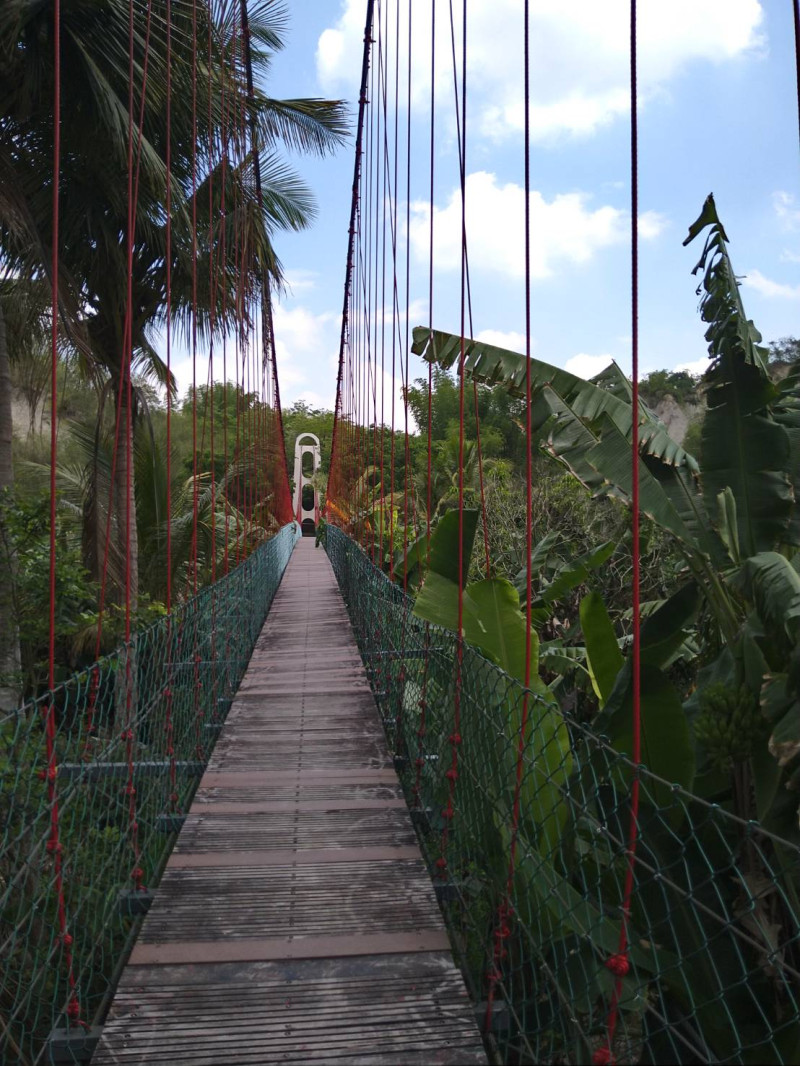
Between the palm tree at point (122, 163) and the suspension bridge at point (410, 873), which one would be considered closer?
the suspension bridge at point (410, 873)

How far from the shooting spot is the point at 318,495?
27781mm

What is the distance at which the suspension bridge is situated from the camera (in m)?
1.47

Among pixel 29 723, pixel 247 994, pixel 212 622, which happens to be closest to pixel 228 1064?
pixel 247 994

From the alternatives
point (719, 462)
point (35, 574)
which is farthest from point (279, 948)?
point (35, 574)

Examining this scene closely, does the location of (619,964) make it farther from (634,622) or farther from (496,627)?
(496,627)

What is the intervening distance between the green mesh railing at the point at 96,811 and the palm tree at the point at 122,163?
1201 mm

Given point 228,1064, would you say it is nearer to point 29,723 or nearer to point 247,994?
point 247,994

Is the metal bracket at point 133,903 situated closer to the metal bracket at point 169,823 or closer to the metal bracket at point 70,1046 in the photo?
the metal bracket at point 169,823

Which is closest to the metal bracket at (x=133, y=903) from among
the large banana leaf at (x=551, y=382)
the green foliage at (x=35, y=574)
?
the large banana leaf at (x=551, y=382)

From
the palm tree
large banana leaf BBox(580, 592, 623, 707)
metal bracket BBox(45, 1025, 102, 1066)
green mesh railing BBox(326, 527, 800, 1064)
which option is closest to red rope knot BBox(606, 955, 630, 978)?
green mesh railing BBox(326, 527, 800, 1064)

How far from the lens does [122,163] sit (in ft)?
18.0

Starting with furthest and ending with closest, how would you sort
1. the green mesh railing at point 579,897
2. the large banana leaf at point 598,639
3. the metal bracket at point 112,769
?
the large banana leaf at point 598,639
the metal bracket at point 112,769
the green mesh railing at point 579,897

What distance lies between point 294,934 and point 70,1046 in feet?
1.76

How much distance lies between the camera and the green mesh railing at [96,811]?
59.4 inches
